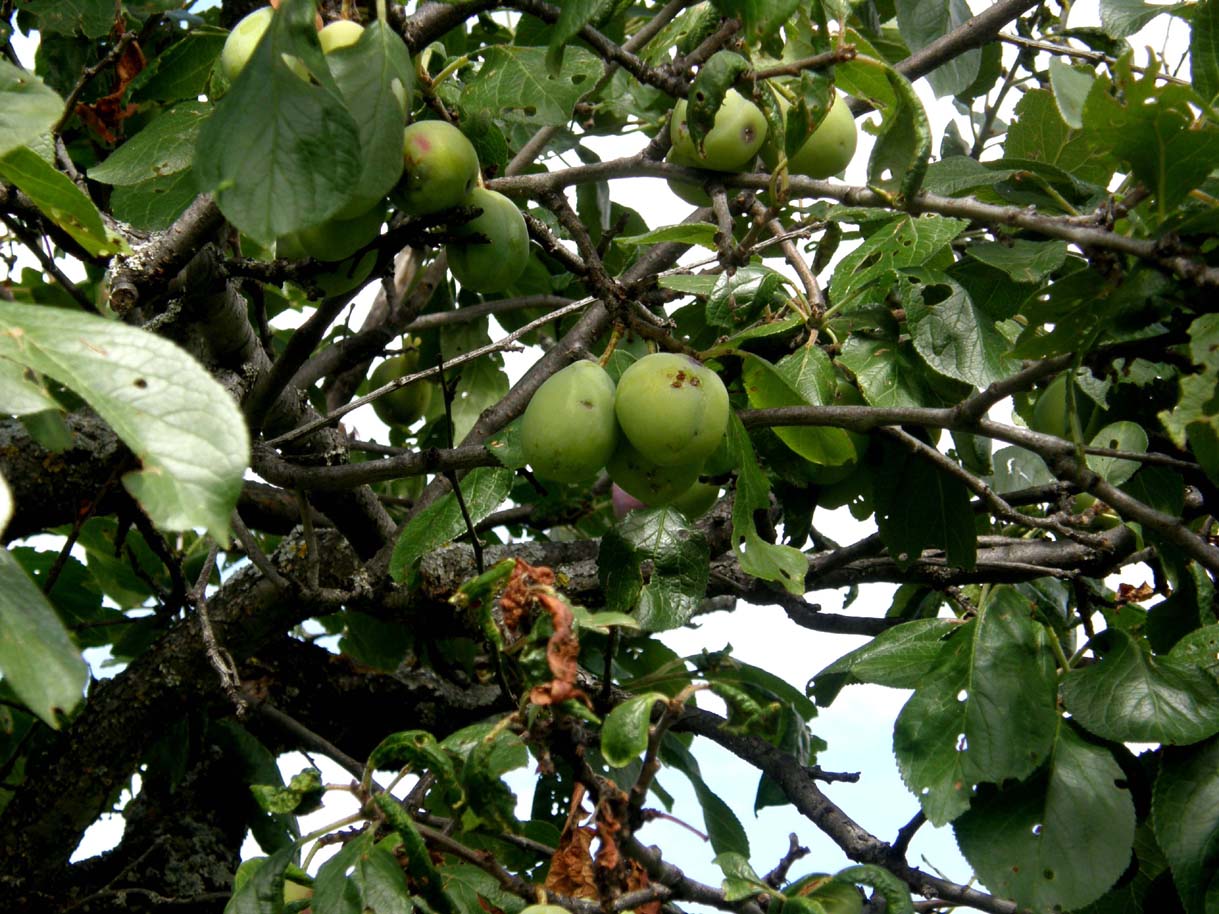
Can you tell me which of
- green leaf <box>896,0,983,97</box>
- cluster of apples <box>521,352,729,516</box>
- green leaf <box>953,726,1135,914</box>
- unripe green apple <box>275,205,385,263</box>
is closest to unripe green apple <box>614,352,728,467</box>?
cluster of apples <box>521,352,729,516</box>

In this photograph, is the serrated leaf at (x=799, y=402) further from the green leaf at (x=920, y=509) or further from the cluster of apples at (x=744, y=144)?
the cluster of apples at (x=744, y=144)

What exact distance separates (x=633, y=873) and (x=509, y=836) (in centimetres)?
25

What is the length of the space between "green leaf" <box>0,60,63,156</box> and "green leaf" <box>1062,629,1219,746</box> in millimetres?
1405

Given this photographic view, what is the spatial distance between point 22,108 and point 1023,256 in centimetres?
129

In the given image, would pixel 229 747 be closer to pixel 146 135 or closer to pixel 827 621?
pixel 827 621

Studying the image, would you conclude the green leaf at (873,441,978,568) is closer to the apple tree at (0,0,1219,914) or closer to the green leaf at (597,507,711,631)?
the apple tree at (0,0,1219,914)

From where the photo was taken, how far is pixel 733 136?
1.65m

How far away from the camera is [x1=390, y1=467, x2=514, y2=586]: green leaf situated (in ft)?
5.57

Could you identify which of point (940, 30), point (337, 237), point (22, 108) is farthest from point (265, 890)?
point (940, 30)

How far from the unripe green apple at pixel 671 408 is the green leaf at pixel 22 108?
655 millimetres

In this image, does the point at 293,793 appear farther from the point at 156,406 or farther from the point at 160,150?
the point at 160,150

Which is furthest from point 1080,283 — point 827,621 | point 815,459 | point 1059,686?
point 827,621

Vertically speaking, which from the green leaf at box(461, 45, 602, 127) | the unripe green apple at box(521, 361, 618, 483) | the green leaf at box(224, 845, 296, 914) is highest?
the green leaf at box(461, 45, 602, 127)

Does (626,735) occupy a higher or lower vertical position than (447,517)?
higher
